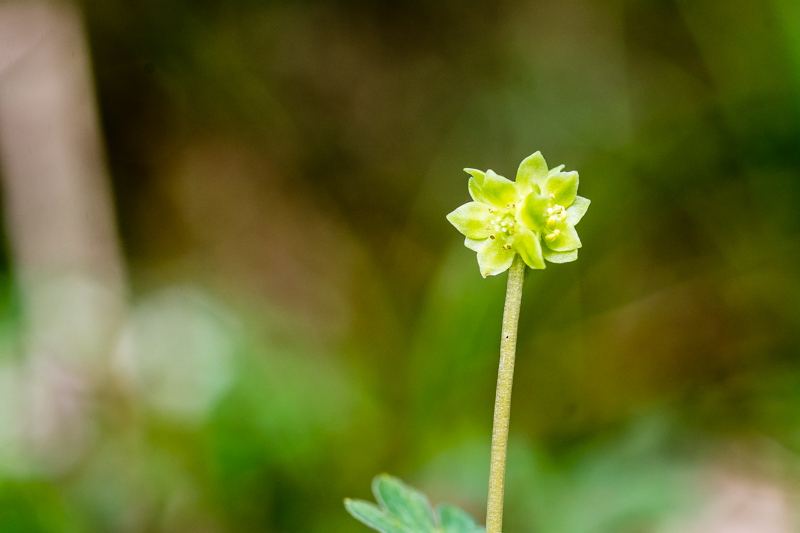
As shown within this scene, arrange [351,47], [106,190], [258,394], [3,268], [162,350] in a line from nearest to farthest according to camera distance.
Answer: [258,394] → [162,350] → [3,268] → [106,190] → [351,47]

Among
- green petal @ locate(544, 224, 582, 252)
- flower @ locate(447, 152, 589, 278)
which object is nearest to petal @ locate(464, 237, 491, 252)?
flower @ locate(447, 152, 589, 278)

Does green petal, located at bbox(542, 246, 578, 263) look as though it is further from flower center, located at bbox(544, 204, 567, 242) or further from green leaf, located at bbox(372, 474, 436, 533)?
green leaf, located at bbox(372, 474, 436, 533)

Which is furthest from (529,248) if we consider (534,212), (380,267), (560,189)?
(380,267)

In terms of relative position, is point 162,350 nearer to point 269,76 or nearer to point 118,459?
point 118,459

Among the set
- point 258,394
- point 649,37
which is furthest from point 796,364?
point 258,394

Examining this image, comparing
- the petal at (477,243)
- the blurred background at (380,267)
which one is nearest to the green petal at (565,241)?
the petal at (477,243)

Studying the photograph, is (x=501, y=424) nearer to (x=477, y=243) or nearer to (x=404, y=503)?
(x=477, y=243)
